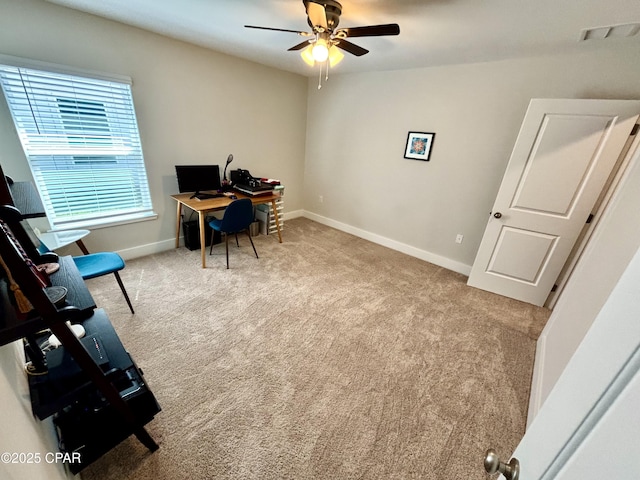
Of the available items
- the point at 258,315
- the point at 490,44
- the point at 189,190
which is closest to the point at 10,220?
the point at 258,315

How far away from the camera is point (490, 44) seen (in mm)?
2098

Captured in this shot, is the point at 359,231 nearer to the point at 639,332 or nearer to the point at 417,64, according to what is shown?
the point at 417,64

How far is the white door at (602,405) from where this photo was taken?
326 mm

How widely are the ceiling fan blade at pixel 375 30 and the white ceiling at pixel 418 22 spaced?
0.16m

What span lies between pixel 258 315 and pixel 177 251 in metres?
1.70

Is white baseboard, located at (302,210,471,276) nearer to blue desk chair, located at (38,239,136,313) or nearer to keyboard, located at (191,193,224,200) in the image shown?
keyboard, located at (191,193,224,200)

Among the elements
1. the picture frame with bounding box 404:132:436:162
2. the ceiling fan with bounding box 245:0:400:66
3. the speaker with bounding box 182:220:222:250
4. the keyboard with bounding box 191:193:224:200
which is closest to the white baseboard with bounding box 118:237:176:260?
the speaker with bounding box 182:220:222:250

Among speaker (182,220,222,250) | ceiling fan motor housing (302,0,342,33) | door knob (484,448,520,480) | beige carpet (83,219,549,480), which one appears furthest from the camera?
speaker (182,220,222,250)

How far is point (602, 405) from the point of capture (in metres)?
0.37

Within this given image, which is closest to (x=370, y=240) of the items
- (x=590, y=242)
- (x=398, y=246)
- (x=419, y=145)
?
(x=398, y=246)

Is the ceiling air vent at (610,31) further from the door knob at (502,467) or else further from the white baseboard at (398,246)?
the door knob at (502,467)

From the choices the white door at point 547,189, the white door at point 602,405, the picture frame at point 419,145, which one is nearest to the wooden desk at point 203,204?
the picture frame at point 419,145

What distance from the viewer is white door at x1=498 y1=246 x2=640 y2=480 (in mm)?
326

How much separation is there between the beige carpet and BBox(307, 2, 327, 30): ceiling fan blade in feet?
7.11
